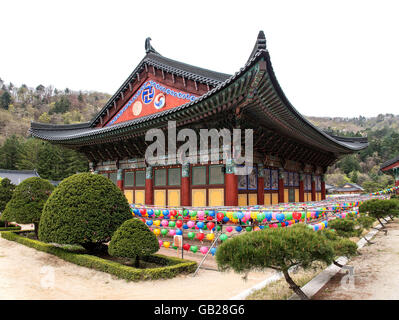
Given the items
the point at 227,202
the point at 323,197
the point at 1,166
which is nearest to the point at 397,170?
the point at 323,197

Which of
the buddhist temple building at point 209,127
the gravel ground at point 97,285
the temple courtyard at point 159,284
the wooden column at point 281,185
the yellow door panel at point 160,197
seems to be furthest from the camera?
the wooden column at point 281,185

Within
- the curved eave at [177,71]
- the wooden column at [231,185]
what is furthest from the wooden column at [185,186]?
the curved eave at [177,71]

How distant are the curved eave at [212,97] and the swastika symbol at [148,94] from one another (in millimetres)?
1851

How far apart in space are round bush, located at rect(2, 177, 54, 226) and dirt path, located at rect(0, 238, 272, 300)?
14.5 ft

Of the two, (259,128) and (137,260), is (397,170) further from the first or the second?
(137,260)

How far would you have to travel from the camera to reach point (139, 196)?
61.2 feet

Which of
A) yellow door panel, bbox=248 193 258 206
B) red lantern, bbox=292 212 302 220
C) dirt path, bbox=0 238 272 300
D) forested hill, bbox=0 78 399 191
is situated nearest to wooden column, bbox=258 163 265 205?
yellow door panel, bbox=248 193 258 206

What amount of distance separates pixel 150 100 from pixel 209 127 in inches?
250

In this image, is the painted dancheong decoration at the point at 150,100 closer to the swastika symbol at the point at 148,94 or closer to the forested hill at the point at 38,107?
the swastika symbol at the point at 148,94

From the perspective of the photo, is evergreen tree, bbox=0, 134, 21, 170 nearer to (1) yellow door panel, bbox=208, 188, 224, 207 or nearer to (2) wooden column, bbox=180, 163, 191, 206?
(2) wooden column, bbox=180, 163, 191, 206

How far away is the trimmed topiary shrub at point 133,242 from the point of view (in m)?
8.57

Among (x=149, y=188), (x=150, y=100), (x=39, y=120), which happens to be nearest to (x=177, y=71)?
(x=150, y=100)

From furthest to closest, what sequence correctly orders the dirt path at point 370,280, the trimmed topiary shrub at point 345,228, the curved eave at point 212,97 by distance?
the trimmed topiary shrub at point 345,228, the curved eave at point 212,97, the dirt path at point 370,280

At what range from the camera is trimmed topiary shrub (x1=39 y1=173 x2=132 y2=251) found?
964 centimetres
